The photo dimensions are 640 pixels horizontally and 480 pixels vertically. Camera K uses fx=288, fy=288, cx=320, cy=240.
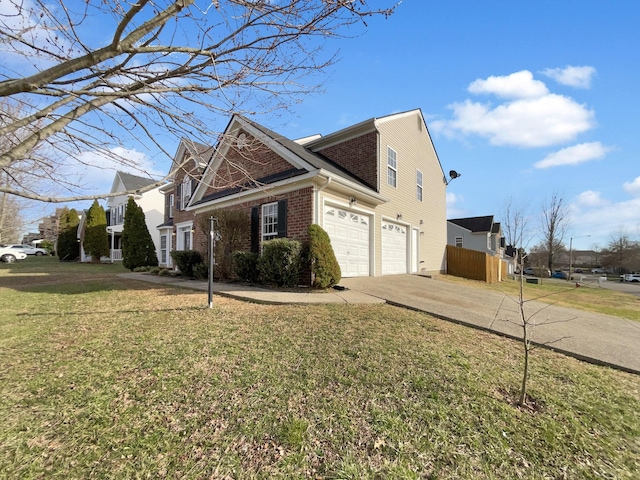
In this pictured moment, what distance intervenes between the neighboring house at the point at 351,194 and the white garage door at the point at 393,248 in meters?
0.04

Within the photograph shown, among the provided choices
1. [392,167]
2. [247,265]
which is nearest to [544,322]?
[247,265]

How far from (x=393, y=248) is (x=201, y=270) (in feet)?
26.4

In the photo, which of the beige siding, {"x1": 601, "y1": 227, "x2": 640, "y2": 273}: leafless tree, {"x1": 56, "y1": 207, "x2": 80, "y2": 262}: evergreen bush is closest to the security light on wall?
the beige siding

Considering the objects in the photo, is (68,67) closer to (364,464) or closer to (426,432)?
(364,464)

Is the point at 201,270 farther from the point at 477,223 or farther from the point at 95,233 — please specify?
the point at 477,223

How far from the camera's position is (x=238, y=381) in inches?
123

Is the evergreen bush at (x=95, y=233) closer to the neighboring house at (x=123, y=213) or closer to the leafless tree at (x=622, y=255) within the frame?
the neighboring house at (x=123, y=213)

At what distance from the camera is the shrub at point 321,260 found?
26.0 feet

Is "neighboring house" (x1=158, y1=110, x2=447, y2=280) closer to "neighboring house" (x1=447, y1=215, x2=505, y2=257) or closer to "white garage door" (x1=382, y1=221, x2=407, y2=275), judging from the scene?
"white garage door" (x1=382, y1=221, x2=407, y2=275)

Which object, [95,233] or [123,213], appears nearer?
[95,233]

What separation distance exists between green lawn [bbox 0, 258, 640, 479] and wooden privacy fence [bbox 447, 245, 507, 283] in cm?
1361

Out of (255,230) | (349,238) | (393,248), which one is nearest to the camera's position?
(349,238)

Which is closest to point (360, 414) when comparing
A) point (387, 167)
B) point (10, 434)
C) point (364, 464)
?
point (364, 464)

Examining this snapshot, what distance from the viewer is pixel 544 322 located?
4230 millimetres
